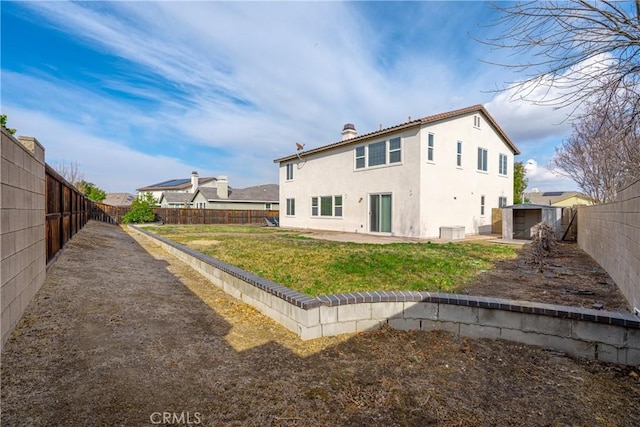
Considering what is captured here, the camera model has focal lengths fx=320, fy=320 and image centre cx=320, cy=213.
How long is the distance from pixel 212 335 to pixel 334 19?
31.2 ft

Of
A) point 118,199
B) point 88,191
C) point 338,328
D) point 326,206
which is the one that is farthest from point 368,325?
point 118,199

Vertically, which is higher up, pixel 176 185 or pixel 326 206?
pixel 176 185

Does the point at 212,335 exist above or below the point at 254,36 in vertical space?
below

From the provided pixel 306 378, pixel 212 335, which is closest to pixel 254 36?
pixel 212 335

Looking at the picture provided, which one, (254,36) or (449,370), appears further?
(254,36)

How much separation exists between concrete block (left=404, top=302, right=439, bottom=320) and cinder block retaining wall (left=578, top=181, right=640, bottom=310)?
7.52 ft

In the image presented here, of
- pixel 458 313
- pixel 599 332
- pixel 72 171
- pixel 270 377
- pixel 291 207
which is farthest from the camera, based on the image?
pixel 72 171

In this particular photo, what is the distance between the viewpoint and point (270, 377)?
282cm

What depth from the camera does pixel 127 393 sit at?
2.49 m

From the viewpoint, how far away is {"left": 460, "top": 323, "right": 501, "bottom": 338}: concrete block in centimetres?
364

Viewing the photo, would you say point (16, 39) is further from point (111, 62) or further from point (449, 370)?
point (449, 370)

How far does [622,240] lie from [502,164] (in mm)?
15584

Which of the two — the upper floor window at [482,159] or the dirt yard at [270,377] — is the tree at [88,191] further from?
the dirt yard at [270,377]

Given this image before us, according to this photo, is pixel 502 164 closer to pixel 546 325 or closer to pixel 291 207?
pixel 291 207
